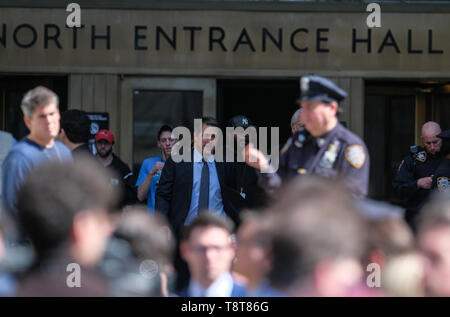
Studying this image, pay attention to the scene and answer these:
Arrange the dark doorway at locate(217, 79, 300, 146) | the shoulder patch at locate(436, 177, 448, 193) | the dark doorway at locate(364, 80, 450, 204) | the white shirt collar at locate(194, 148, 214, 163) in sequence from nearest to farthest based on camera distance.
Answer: the white shirt collar at locate(194, 148, 214, 163) → the shoulder patch at locate(436, 177, 448, 193) → the dark doorway at locate(217, 79, 300, 146) → the dark doorway at locate(364, 80, 450, 204)

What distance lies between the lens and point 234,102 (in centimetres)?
1047

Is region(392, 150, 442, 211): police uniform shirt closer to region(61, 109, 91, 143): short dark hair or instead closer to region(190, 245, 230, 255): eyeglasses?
region(61, 109, 91, 143): short dark hair

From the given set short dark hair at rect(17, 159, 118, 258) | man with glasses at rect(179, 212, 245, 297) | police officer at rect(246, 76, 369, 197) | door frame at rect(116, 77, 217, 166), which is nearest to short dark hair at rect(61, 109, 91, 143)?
police officer at rect(246, 76, 369, 197)

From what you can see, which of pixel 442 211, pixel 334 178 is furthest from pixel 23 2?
pixel 442 211

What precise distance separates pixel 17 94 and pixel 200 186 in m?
5.14

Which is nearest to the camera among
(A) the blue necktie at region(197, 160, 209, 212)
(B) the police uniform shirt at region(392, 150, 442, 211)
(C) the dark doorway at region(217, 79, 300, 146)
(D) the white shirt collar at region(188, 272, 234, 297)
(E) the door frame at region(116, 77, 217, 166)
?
(D) the white shirt collar at region(188, 272, 234, 297)

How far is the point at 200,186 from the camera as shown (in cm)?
623

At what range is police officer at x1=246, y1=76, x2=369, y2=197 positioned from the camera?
4.14m

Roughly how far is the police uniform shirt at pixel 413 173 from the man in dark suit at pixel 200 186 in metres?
1.85

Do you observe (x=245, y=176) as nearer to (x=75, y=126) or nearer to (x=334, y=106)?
(x=75, y=126)

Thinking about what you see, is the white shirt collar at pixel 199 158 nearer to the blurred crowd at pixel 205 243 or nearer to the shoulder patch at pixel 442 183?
the blurred crowd at pixel 205 243

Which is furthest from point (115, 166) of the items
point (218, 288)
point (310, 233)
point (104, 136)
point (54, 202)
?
point (310, 233)

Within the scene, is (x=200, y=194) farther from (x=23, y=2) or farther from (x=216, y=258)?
(x=23, y=2)

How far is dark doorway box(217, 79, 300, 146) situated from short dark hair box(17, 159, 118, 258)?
7467 millimetres
